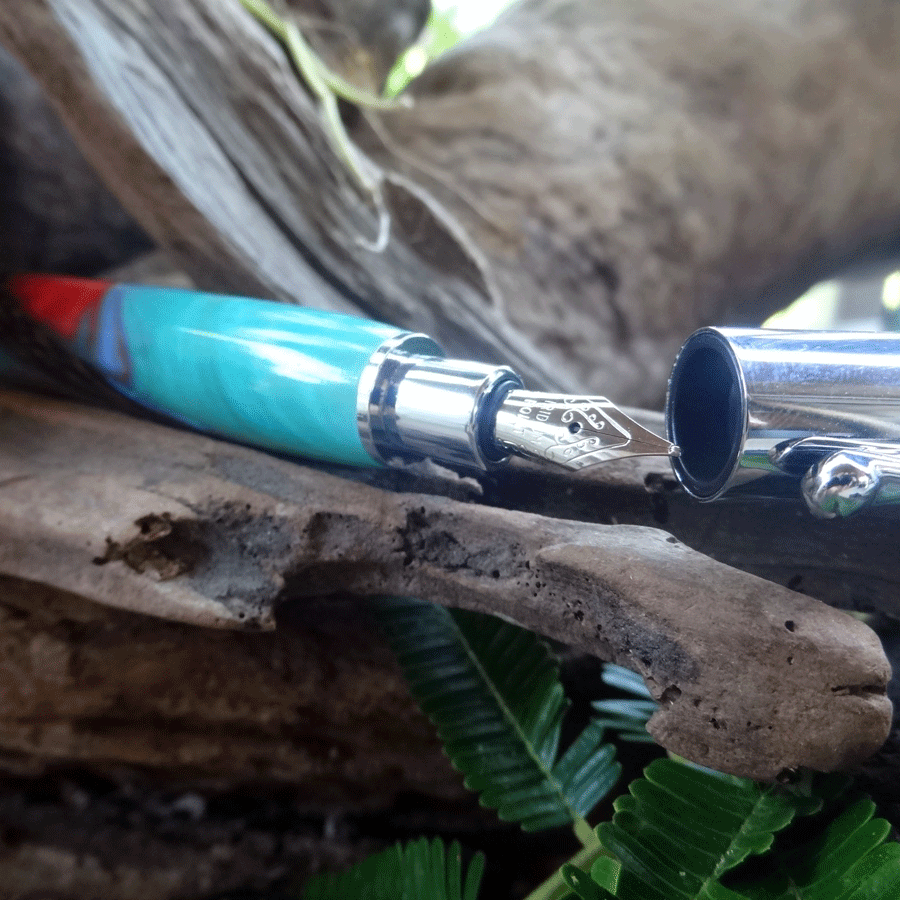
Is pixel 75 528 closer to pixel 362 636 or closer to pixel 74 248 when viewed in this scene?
pixel 362 636

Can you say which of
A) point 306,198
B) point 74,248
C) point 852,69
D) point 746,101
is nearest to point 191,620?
point 306,198

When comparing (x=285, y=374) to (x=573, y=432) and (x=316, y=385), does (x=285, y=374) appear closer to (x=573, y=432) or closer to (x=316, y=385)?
(x=316, y=385)

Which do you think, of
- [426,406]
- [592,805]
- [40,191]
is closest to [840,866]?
[592,805]

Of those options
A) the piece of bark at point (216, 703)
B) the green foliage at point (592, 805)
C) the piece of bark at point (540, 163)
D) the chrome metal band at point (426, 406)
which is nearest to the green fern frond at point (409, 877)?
the green foliage at point (592, 805)

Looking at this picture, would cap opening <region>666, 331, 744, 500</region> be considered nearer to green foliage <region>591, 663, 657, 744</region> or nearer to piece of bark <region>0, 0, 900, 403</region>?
green foliage <region>591, 663, 657, 744</region>

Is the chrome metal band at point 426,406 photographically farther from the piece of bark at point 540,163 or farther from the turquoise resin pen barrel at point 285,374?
the piece of bark at point 540,163

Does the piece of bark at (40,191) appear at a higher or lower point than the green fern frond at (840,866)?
higher

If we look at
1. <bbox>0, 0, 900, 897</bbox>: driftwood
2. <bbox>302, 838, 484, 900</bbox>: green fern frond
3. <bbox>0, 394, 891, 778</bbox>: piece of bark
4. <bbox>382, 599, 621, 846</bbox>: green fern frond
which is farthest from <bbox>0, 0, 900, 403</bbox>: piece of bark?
<bbox>302, 838, 484, 900</bbox>: green fern frond
